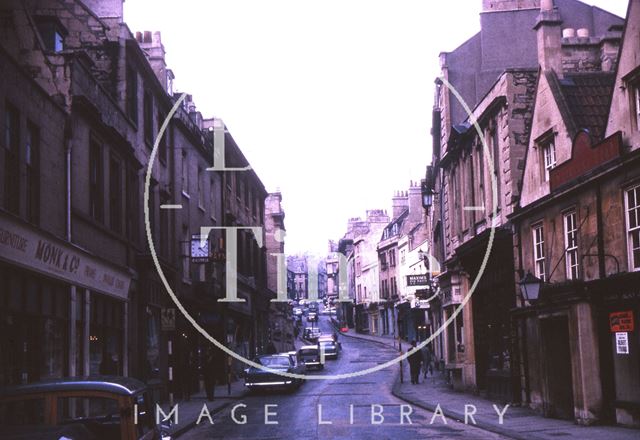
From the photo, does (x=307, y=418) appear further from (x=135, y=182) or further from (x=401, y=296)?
(x=401, y=296)

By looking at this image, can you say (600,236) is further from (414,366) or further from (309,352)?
(309,352)

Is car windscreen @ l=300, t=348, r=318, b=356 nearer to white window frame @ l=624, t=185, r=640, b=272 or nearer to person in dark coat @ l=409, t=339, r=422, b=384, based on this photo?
person in dark coat @ l=409, t=339, r=422, b=384

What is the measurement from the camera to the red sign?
17.9 m

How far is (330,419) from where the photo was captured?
70.8ft

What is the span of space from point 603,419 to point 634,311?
10.3ft

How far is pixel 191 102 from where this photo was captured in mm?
42062

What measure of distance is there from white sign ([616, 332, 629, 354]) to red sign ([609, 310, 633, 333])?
4.5 inches

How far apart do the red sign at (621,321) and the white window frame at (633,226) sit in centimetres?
99

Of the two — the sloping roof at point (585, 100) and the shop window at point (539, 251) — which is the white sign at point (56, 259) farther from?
the sloping roof at point (585, 100)

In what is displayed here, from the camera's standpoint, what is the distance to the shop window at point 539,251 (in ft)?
76.4

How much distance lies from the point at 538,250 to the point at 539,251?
0.23 feet

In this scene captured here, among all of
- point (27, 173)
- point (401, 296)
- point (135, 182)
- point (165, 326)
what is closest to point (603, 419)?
point (165, 326)

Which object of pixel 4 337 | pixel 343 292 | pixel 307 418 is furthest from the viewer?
pixel 343 292

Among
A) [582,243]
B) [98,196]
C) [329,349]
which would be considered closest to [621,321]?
[582,243]
